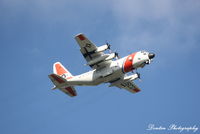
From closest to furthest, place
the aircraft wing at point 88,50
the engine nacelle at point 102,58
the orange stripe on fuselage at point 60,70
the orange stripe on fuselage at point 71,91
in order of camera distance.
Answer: the aircraft wing at point 88,50 → the engine nacelle at point 102,58 → the orange stripe on fuselage at point 71,91 → the orange stripe on fuselage at point 60,70

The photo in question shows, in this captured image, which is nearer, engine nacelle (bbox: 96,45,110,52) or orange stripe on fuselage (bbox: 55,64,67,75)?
engine nacelle (bbox: 96,45,110,52)

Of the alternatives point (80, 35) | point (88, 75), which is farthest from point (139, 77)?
point (80, 35)

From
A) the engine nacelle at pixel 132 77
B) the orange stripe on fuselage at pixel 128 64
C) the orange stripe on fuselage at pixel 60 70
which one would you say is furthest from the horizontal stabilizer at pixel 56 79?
the engine nacelle at pixel 132 77

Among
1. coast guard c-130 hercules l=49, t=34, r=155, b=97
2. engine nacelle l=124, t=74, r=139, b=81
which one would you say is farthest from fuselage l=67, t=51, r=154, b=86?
engine nacelle l=124, t=74, r=139, b=81

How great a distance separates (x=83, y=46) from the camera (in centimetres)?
4403

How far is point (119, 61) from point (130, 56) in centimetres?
137

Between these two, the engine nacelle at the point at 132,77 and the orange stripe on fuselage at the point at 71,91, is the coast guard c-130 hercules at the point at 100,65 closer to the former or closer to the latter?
the engine nacelle at the point at 132,77

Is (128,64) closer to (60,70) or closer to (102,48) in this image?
(102,48)

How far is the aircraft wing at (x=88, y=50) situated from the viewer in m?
43.3

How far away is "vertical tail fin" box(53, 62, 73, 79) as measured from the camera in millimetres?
49356

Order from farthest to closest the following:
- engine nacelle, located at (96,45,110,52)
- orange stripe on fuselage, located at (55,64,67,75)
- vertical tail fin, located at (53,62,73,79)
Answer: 1. orange stripe on fuselage, located at (55,64,67,75)
2. vertical tail fin, located at (53,62,73,79)
3. engine nacelle, located at (96,45,110,52)

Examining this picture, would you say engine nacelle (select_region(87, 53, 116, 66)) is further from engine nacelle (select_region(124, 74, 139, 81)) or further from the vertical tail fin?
the vertical tail fin

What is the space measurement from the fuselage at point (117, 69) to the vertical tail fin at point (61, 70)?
345 centimetres

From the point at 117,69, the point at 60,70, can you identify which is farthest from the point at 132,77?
the point at 60,70
